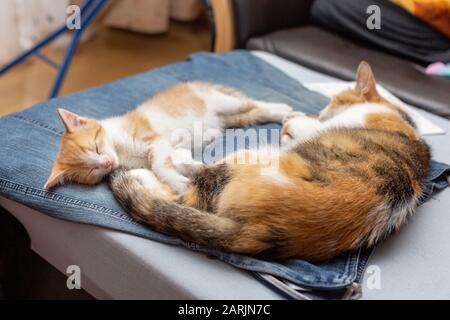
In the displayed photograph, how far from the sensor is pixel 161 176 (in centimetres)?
128

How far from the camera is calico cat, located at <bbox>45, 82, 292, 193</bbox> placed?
1265 millimetres

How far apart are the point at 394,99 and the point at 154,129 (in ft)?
2.83

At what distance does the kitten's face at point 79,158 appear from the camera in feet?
4.11

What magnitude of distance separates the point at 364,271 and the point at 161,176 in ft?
1.81

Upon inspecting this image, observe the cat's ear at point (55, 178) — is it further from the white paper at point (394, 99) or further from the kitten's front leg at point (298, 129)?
the white paper at point (394, 99)

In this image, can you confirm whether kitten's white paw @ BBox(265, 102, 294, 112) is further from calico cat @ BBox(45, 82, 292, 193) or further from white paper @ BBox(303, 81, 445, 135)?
white paper @ BBox(303, 81, 445, 135)

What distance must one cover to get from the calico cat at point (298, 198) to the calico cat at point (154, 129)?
7cm

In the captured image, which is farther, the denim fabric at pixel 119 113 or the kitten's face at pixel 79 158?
the kitten's face at pixel 79 158

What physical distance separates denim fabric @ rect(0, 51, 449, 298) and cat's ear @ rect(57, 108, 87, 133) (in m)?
0.11

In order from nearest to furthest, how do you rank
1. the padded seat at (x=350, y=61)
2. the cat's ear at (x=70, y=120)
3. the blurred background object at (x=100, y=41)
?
the cat's ear at (x=70, y=120) < the padded seat at (x=350, y=61) < the blurred background object at (x=100, y=41)

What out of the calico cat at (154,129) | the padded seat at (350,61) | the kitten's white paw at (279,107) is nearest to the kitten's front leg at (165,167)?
the calico cat at (154,129)
